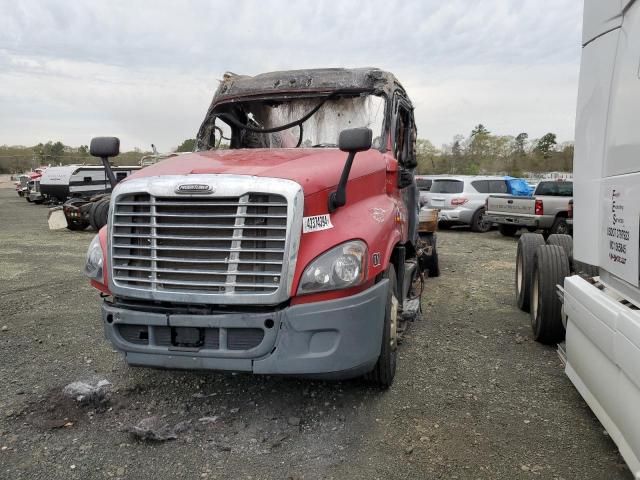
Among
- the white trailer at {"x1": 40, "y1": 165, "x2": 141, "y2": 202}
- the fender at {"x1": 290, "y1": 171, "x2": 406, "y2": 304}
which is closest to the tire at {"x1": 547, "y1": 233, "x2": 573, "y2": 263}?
the fender at {"x1": 290, "y1": 171, "x2": 406, "y2": 304}

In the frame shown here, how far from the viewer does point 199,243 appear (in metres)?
3.43

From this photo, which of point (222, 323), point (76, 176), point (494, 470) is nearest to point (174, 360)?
point (222, 323)

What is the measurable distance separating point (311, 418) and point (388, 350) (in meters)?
0.74

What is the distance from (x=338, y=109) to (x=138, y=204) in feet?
7.23

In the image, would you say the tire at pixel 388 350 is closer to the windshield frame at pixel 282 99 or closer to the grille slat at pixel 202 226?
the grille slat at pixel 202 226

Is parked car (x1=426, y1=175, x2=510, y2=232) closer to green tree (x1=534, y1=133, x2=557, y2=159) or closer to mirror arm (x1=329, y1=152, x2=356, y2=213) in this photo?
mirror arm (x1=329, y1=152, x2=356, y2=213)

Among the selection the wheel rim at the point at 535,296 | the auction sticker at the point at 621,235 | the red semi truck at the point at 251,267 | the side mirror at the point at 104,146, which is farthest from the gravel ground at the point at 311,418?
the side mirror at the point at 104,146

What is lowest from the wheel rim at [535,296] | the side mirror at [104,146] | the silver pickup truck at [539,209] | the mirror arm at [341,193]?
the wheel rim at [535,296]

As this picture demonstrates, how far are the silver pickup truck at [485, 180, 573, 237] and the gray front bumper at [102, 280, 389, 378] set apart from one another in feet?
36.0

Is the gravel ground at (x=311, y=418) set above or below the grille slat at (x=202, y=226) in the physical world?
below

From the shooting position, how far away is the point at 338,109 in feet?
16.1

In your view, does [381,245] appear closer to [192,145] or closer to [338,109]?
[338,109]

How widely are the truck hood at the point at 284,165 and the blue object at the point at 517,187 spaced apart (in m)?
14.4

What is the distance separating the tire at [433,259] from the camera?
8180mm
